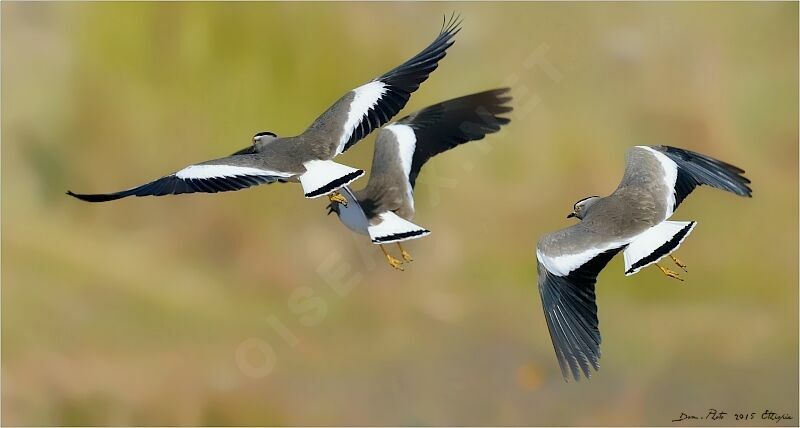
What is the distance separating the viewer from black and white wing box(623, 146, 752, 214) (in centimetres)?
536

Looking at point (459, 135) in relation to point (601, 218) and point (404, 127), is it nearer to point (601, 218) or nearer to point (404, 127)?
point (404, 127)

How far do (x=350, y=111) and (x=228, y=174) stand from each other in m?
0.84

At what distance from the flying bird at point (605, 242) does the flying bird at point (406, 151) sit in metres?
0.85

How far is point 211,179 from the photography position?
5.23 meters

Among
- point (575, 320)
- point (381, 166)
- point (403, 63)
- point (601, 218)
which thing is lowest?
point (575, 320)

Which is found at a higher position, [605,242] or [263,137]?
[263,137]

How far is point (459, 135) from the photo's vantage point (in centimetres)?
625

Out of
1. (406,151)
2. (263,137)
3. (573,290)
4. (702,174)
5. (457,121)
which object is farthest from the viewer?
(457,121)

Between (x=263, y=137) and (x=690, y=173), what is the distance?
2290 mm

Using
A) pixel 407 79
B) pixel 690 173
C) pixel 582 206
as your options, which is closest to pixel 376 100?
pixel 407 79

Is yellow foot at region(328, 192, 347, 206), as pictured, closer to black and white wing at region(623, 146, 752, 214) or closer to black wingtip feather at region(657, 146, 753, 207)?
black and white wing at region(623, 146, 752, 214)

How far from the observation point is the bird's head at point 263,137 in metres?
5.81

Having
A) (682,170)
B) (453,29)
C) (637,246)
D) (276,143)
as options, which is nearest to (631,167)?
(682,170)

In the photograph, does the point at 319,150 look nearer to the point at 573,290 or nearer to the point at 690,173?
the point at 573,290
